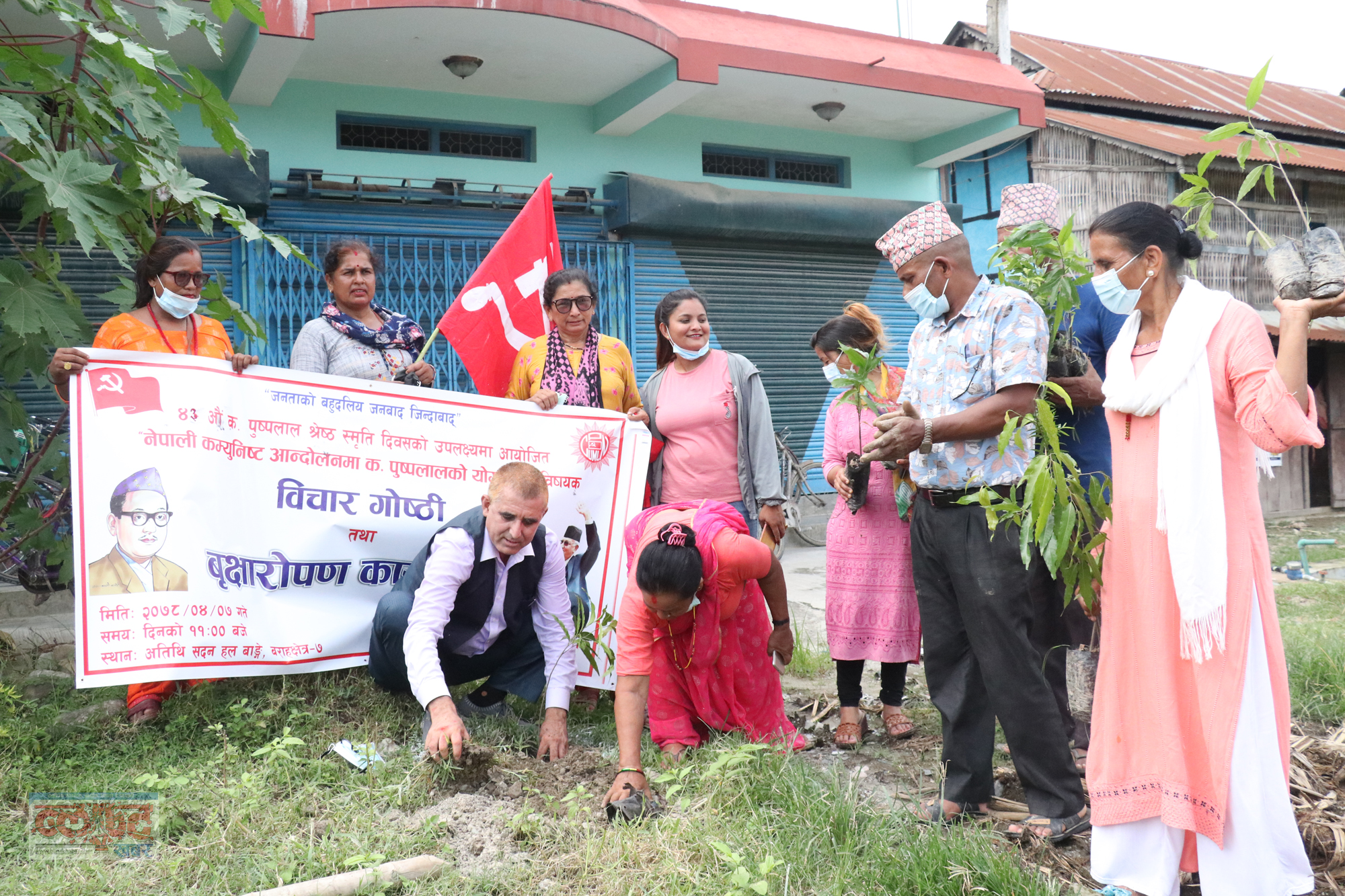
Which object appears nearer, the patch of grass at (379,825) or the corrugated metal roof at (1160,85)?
the patch of grass at (379,825)

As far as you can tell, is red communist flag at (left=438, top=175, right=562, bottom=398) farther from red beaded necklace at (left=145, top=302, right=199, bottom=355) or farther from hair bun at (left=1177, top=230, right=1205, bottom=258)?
hair bun at (left=1177, top=230, right=1205, bottom=258)

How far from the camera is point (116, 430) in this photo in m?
3.57

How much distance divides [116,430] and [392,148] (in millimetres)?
5280

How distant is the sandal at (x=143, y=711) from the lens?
3543 millimetres

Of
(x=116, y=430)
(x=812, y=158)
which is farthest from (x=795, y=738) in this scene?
(x=812, y=158)

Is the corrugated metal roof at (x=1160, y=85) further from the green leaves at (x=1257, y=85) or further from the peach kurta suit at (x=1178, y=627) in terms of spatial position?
the peach kurta suit at (x=1178, y=627)

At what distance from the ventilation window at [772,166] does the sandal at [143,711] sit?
7.16m

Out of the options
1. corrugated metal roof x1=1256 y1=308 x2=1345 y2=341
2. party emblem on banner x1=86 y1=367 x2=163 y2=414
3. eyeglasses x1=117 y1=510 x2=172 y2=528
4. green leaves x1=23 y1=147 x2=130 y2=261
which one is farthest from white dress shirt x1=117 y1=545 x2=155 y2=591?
corrugated metal roof x1=1256 y1=308 x2=1345 y2=341

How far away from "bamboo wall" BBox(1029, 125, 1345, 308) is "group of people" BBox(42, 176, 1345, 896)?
9.19 metres

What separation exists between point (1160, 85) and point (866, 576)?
14197mm

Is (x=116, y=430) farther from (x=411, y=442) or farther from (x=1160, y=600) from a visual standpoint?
(x=1160, y=600)

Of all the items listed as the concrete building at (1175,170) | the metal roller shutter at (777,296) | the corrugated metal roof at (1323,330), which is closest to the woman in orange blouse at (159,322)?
the metal roller shutter at (777,296)

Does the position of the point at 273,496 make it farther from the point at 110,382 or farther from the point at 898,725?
the point at 898,725

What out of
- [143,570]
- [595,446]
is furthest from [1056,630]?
[143,570]
